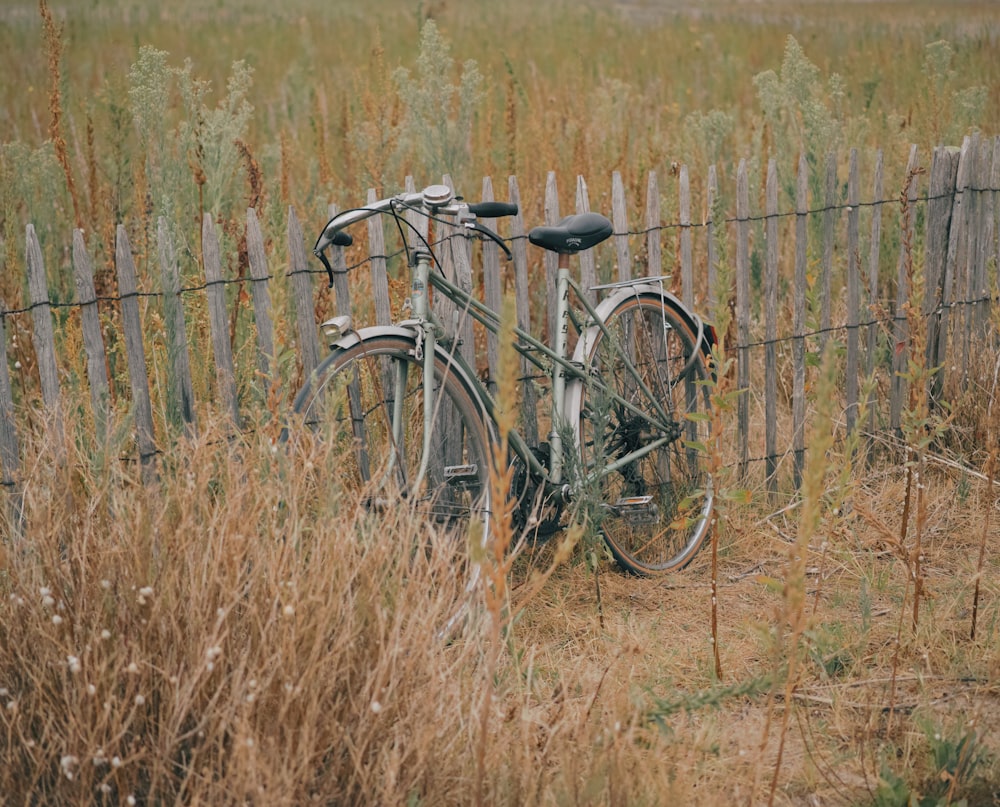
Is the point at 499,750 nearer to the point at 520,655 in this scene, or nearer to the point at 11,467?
the point at 520,655

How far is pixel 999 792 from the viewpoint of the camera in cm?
242

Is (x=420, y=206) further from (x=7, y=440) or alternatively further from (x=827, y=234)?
(x=827, y=234)

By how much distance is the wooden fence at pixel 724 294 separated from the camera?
304cm

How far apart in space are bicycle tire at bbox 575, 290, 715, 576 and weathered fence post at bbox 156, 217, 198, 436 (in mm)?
1206

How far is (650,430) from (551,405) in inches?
20.7

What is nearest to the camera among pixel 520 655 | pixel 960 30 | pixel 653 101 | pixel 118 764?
pixel 118 764

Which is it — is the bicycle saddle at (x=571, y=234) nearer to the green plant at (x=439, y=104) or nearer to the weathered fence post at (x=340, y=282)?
the weathered fence post at (x=340, y=282)

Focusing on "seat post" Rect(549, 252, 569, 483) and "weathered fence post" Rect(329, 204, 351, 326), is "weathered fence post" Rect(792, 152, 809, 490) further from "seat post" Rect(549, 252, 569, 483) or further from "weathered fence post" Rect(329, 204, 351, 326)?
"weathered fence post" Rect(329, 204, 351, 326)

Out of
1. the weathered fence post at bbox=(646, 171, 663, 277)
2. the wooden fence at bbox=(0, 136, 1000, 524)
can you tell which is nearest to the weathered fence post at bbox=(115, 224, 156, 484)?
the wooden fence at bbox=(0, 136, 1000, 524)

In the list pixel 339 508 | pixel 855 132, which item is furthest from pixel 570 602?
pixel 855 132

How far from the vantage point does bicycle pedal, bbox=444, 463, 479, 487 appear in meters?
3.29

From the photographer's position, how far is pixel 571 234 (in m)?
→ 3.42

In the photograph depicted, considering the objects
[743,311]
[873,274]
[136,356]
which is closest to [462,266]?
[136,356]

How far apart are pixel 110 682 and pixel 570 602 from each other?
5.70 feet
